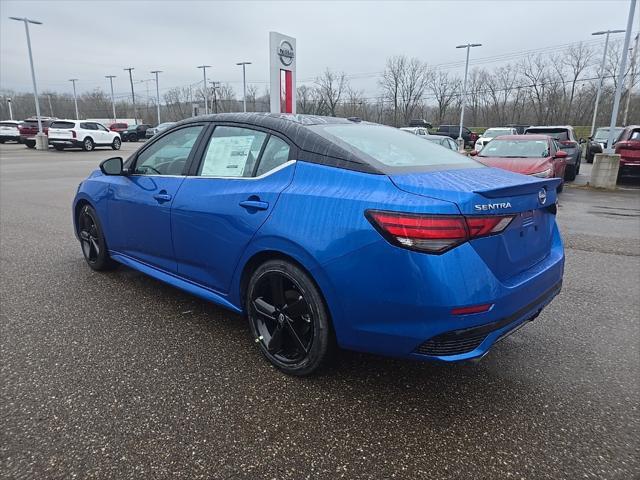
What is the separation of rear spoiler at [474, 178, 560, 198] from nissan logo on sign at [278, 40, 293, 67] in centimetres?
1039

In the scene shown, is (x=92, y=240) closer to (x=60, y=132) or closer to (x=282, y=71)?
(x=282, y=71)

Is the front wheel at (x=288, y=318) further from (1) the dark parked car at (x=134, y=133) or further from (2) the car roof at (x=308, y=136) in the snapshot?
(1) the dark parked car at (x=134, y=133)

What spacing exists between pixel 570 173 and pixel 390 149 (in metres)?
14.4

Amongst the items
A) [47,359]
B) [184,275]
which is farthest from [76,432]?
[184,275]

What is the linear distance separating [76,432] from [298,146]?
1943 millimetres

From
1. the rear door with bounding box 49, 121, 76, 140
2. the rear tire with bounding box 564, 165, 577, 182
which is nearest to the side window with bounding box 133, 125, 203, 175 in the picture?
the rear tire with bounding box 564, 165, 577, 182

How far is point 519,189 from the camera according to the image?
7.66 feet

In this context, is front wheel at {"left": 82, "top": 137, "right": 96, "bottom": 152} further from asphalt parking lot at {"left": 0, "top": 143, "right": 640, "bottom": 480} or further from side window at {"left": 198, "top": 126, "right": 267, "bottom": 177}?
side window at {"left": 198, "top": 126, "right": 267, "bottom": 177}

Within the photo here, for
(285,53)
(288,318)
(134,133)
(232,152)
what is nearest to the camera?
(288,318)

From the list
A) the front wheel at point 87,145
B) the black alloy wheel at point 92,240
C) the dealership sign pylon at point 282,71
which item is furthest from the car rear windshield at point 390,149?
the front wheel at point 87,145

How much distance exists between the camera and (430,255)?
2.05 metres

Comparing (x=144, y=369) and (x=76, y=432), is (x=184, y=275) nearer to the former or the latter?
(x=144, y=369)

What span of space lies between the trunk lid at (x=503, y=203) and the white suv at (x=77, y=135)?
2732 cm

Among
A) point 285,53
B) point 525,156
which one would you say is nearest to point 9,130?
point 285,53
